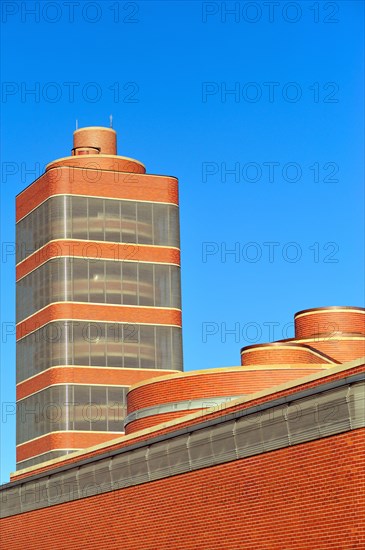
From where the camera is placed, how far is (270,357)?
58281 mm

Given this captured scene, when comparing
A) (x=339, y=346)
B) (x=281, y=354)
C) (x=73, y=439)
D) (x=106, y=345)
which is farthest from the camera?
(x=106, y=345)

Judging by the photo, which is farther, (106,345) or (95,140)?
(95,140)

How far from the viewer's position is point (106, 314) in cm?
9231

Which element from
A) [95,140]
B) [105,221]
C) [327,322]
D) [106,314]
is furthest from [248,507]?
[95,140]

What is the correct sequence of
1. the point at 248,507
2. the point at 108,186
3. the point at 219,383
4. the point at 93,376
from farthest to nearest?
the point at 108,186
the point at 93,376
the point at 219,383
the point at 248,507

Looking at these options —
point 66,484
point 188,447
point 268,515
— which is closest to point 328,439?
point 268,515

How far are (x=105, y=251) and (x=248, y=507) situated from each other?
193 feet

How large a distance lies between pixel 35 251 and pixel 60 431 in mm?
15859

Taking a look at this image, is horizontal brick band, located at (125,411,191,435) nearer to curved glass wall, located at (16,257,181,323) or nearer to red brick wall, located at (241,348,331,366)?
red brick wall, located at (241,348,331,366)

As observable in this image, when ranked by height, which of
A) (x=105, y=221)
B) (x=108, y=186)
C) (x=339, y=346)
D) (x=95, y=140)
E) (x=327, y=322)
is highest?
(x=95, y=140)

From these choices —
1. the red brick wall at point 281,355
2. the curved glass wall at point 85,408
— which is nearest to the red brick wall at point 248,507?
the red brick wall at point 281,355

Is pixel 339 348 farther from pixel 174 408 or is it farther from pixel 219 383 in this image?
pixel 174 408

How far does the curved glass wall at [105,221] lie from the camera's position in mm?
93438

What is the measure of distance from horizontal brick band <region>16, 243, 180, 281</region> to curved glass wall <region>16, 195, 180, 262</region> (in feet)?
1.43
